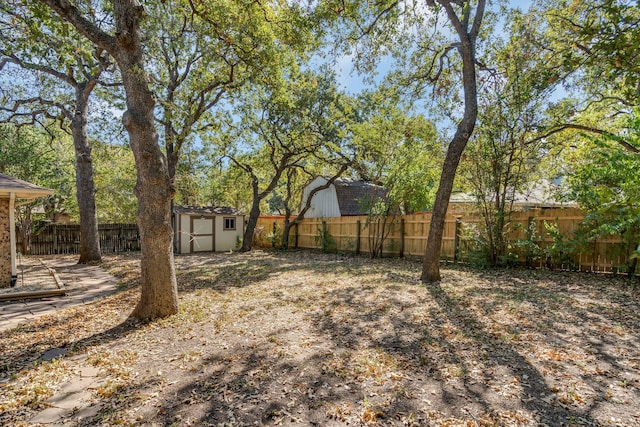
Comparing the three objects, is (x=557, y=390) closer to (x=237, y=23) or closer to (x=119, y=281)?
(x=237, y=23)

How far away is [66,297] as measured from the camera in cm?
650

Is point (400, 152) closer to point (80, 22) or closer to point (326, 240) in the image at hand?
point (326, 240)

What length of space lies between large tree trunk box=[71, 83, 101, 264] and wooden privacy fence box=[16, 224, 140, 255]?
4.85 metres

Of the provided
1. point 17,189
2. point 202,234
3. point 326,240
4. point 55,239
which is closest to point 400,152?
point 326,240

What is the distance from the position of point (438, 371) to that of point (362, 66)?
26.9 ft

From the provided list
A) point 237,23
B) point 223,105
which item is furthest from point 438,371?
point 223,105

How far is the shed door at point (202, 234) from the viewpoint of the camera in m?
16.3

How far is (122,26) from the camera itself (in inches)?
180

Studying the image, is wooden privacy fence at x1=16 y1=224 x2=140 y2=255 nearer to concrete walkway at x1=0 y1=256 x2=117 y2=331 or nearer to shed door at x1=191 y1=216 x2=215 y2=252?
shed door at x1=191 y1=216 x2=215 y2=252

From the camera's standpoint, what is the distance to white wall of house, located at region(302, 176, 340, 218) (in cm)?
1875

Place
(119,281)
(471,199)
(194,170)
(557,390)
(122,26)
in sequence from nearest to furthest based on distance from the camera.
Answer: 1. (557,390)
2. (122,26)
3. (119,281)
4. (471,199)
5. (194,170)

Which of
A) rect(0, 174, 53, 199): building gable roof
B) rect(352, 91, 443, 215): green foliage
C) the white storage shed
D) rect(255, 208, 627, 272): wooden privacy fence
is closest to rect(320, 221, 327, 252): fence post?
rect(255, 208, 627, 272): wooden privacy fence

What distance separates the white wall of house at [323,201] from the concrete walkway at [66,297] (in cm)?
1161

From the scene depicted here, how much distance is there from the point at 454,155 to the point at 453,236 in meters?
4.31
